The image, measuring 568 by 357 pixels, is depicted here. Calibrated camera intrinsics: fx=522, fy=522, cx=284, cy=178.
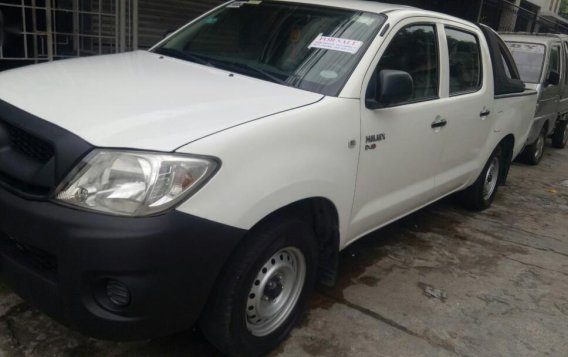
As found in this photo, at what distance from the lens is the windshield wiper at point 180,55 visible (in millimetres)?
3332

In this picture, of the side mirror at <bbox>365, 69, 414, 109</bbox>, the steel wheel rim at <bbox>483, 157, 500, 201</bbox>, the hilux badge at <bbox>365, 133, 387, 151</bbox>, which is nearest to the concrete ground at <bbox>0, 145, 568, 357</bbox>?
the steel wheel rim at <bbox>483, 157, 500, 201</bbox>

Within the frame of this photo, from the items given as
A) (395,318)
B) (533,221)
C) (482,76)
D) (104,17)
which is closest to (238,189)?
(395,318)

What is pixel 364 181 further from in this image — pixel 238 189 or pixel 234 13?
pixel 234 13

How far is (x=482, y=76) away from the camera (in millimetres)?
4625

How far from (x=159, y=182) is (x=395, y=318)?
1.91 metres

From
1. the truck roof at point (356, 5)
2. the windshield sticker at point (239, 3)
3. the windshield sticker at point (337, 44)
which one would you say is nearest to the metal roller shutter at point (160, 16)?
the windshield sticker at point (239, 3)

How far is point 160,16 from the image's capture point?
7406 millimetres

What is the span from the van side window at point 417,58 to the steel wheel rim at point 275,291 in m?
1.28

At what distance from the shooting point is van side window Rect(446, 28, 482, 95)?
13.4 ft

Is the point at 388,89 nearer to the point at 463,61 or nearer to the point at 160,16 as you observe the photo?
the point at 463,61

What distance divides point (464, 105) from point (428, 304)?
163 centimetres

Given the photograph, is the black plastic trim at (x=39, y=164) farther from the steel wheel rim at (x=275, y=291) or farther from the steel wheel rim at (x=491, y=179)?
the steel wheel rim at (x=491, y=179)

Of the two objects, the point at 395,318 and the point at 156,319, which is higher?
the point at 156,319

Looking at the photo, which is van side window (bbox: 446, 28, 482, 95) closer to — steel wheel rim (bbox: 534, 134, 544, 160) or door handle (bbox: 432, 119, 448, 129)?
door handle (bbox: 432, 119, 448, 129)
